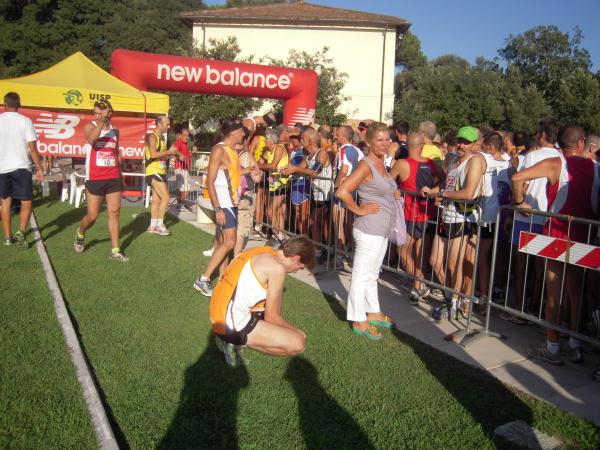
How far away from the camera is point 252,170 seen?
771 centimetres

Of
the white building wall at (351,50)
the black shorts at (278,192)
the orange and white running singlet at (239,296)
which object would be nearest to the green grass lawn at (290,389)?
the orange and white running singlet at (239,296)

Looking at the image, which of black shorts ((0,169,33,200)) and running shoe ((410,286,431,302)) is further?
black shorts ((0,169,33,200))

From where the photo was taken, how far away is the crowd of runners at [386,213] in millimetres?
4258

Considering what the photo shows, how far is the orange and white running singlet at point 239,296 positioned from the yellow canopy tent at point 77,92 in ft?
30.8

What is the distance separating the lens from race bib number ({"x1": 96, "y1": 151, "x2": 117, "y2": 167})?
7.51m

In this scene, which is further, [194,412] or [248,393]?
[248,393]

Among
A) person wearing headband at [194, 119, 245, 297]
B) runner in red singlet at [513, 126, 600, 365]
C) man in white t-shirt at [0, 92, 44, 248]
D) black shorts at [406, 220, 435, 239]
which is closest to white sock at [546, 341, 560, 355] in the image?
runner in red singlet at [513, 126, 600, 365]

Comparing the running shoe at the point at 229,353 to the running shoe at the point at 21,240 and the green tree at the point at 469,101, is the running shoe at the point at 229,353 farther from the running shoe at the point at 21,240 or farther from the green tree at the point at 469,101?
the green tree at the point at 469,101

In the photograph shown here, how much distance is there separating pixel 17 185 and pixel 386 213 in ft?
18.4

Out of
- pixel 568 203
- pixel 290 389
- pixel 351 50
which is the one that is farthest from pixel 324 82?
pixel 290 389

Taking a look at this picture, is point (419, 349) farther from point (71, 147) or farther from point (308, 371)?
point (71, 147)

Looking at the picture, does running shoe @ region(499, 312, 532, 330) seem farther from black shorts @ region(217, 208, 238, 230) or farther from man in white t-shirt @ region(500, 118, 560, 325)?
black shorts @ region(217, 208, 238, 230)

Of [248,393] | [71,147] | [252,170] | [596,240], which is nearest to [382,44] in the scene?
[71,147]

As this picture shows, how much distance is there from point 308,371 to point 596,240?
3.04m
